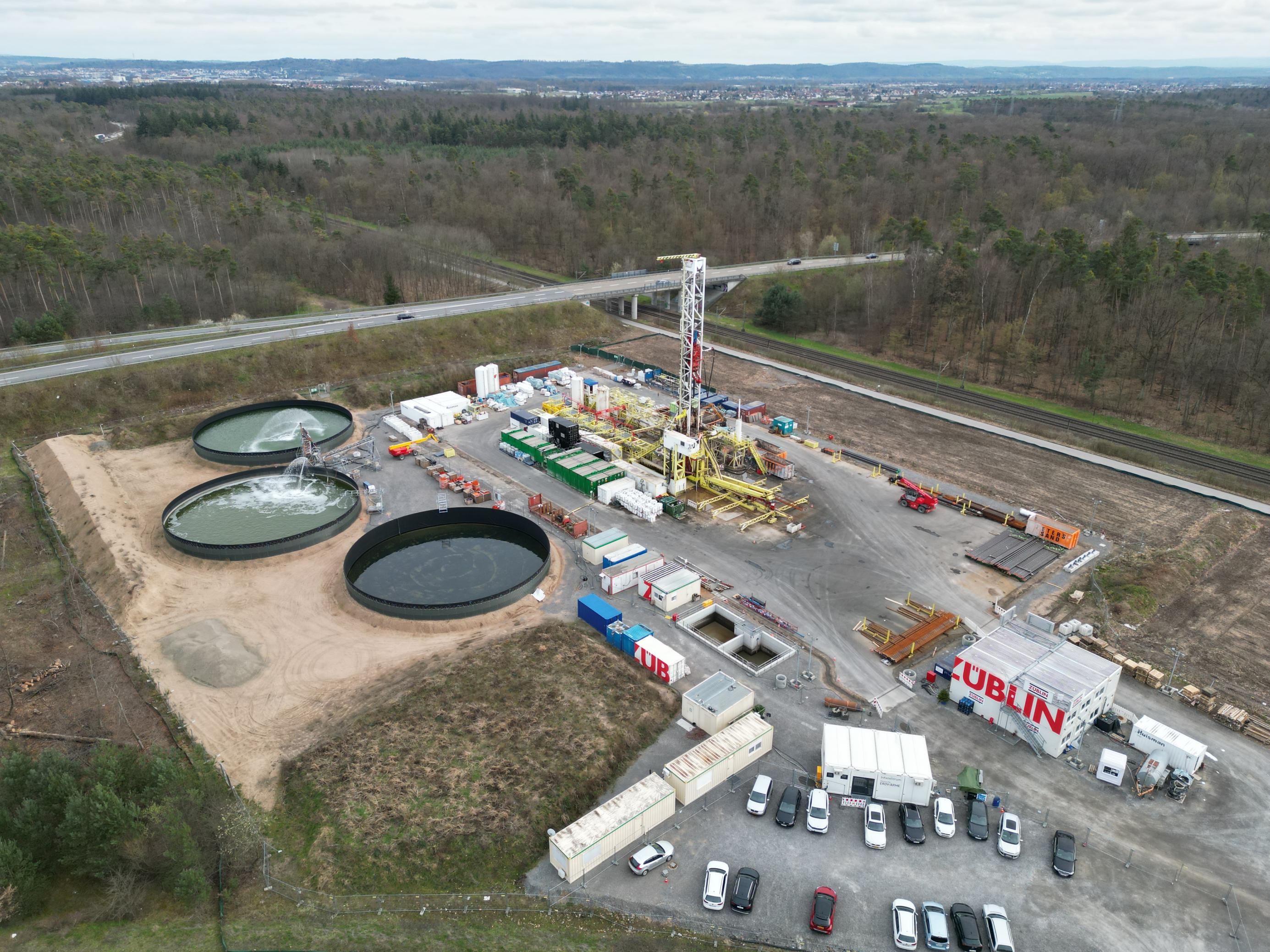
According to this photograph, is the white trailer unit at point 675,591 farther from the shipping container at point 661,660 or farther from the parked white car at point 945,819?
the parked white car at point 945,819

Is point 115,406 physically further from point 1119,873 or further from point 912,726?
point 1119,873

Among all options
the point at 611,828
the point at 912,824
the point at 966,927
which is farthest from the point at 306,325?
the point at 966,927

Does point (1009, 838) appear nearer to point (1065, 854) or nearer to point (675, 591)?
point (1065, 854)

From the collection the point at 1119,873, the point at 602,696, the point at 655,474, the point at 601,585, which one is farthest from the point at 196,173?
the point at 1119,873

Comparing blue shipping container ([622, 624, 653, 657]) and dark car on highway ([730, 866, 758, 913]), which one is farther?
blue shipping container ([622, 624, 653, 657])

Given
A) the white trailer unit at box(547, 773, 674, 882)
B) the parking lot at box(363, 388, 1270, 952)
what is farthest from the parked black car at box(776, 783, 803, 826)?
the white trailer unit at box(547, 773, 674, 882)

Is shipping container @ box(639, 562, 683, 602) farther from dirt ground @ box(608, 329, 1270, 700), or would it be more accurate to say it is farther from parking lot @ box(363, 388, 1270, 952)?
dirt ground @ box(608, 329, 1270, 700)

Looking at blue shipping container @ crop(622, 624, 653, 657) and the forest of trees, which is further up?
the forest of trees
